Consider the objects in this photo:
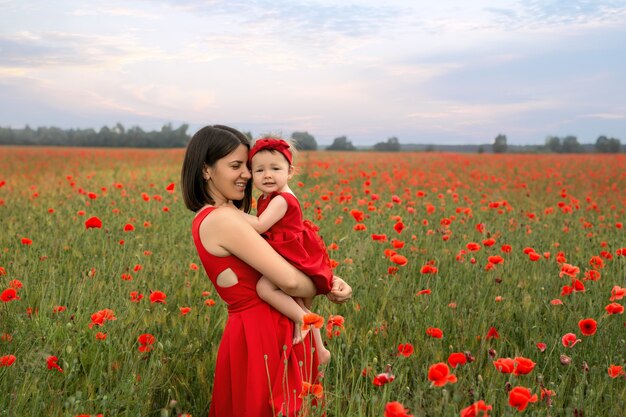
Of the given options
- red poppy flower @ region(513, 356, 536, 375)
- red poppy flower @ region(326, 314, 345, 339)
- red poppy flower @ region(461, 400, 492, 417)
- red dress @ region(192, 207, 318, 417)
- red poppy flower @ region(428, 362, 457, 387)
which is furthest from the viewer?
red dress @ region(192, 207, 318, 417)

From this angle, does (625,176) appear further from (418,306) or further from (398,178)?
(418,306)

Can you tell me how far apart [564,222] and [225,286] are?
6445 millimetres

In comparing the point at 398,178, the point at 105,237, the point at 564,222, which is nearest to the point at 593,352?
the point at 105,237

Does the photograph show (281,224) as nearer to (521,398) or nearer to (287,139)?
(287,139)

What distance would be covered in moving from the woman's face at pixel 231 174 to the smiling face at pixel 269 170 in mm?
64

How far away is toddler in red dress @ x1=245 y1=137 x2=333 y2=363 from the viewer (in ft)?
8.01

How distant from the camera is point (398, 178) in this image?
12.6 m

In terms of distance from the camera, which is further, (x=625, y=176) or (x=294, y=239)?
(x=625, y=176)

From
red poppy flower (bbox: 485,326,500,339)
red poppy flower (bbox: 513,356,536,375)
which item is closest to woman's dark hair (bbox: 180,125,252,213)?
red poppy flower (bbox: 513,356,536,375)

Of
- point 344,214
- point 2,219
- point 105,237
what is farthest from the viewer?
point 344,214

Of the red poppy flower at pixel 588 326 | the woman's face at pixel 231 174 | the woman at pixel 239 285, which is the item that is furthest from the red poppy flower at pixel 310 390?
the red poppy flower at pixel 588 326

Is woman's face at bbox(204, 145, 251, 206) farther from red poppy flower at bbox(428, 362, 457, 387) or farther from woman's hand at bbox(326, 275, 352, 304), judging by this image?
red poppy flower at bbox(428, 362, 457, 387)

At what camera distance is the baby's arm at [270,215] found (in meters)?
2.44

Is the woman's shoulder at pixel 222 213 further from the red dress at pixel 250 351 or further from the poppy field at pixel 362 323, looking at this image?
the poppy field at pixel 362 323
